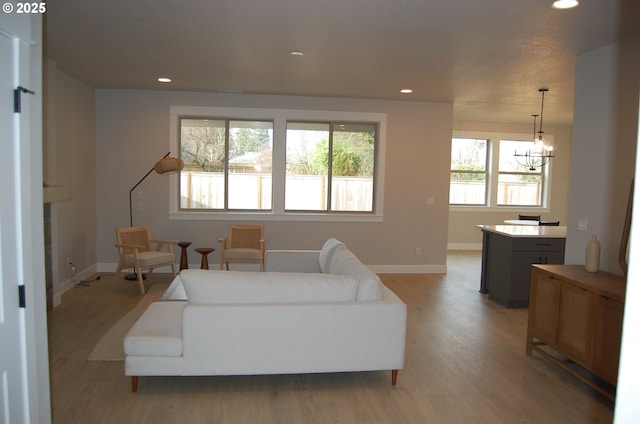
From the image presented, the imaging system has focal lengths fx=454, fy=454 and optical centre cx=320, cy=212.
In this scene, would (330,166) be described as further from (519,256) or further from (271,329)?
(271,329)

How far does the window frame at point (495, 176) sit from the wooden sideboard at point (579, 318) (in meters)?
5.71

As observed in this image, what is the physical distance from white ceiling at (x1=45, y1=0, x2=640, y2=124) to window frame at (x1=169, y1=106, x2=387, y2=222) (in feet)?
1.64

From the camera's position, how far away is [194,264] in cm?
660

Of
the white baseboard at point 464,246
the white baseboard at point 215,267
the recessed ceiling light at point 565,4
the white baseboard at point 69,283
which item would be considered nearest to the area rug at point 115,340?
the white baseboard at point 69,283

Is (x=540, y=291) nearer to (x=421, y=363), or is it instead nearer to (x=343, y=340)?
(x=421, y=363)

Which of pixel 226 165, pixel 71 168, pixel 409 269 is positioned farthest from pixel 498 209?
pixel 71 168

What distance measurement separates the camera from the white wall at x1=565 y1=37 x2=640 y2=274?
353cm

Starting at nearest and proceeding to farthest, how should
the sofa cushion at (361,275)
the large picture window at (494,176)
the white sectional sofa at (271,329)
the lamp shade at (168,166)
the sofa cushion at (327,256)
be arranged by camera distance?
the white sectional sofa at (271,329) < the sofa cushion at (361,275) < the sofa cushion at (327,256) < the lamp shade at (168,166) < the large picture window at (494,176)

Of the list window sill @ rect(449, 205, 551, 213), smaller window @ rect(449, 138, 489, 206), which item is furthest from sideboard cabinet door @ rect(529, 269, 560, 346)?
smaller window @ rect(449, 138, 489, 206)

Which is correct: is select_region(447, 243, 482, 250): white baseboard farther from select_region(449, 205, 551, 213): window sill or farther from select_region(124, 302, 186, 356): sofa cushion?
select_region(124, 302, 186, 356): sofa cushion

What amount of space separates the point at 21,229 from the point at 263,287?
1533 millimetres

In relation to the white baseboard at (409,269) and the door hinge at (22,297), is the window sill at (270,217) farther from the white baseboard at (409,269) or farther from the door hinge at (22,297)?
the door hinge at (22,297)

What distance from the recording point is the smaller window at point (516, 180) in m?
9.48

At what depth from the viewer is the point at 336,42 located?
3889 mm
